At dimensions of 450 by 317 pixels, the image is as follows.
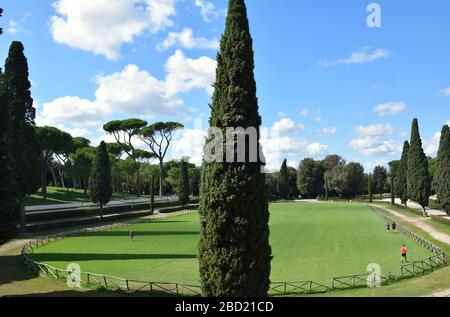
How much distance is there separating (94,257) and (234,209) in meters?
22.2

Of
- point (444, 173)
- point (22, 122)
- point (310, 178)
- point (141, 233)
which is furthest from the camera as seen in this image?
point (310, 178)

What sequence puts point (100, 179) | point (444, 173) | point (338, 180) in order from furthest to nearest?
point (338, 180) < point (100, 179) < point (444, 173)

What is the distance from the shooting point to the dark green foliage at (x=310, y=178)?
5861 inches

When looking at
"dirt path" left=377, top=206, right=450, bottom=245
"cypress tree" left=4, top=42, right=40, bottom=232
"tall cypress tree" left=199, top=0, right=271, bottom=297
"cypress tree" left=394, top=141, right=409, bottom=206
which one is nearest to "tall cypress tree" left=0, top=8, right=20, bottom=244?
"tall cypress tree" left=199, top=0, right=271, bottom=297

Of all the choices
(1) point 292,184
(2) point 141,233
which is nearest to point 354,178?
(1) point 292,184

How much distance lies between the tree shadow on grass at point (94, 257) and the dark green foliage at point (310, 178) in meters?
119

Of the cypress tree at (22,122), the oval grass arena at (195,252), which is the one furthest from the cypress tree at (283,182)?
the cypress tree at (22,122)

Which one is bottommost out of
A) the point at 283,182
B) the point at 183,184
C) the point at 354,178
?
the point at 183,184

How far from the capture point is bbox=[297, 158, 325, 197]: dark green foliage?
149 m

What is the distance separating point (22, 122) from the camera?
4722 centimetres

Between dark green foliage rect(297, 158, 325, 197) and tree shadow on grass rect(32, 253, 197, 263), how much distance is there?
119113 mm

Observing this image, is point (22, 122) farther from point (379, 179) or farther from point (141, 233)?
point (379, 179)

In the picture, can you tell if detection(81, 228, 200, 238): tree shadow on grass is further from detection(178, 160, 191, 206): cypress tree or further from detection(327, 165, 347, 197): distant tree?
detection(327, 165, 347, 197): distant tree
